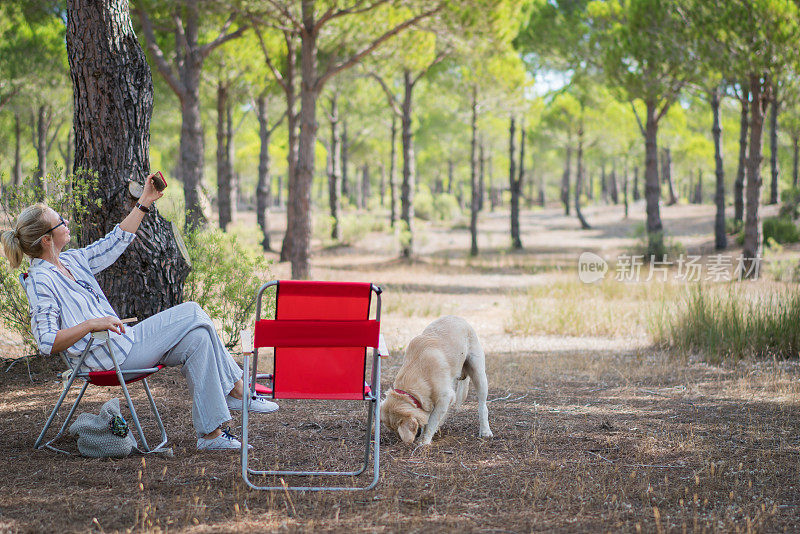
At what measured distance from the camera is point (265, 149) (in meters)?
17.0

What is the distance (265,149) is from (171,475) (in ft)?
47.9

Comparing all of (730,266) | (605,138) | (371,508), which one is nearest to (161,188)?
(371,508)

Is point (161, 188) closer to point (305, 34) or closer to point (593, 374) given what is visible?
point (593, 374)

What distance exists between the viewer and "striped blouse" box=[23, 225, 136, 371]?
3.13 metres

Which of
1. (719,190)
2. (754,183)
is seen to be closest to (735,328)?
(754,183)

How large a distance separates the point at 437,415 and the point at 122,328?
63.9 inches

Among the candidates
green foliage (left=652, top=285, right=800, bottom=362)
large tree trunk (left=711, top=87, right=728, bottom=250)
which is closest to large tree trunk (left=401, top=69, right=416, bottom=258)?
large tree trunk (left=711, top=87, right=728, bottom=250)

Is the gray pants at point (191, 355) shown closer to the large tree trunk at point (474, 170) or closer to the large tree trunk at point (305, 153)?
the large tree trunk at point (305, 153)

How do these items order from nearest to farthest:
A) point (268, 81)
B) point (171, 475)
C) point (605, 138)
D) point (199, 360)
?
point (171, 475)
point (199, 360)
point (268, 81)
point (605, 138)

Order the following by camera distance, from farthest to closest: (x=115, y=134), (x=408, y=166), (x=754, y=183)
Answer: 1. (x=408, y=166)
2. (x=754, y=183)
3. (x=115, y=134)

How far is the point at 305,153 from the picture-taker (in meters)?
10.4

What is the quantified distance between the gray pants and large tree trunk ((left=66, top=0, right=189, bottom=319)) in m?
1.57

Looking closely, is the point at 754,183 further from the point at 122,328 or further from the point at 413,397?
the point at 122,328

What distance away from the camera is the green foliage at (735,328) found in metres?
6.10
